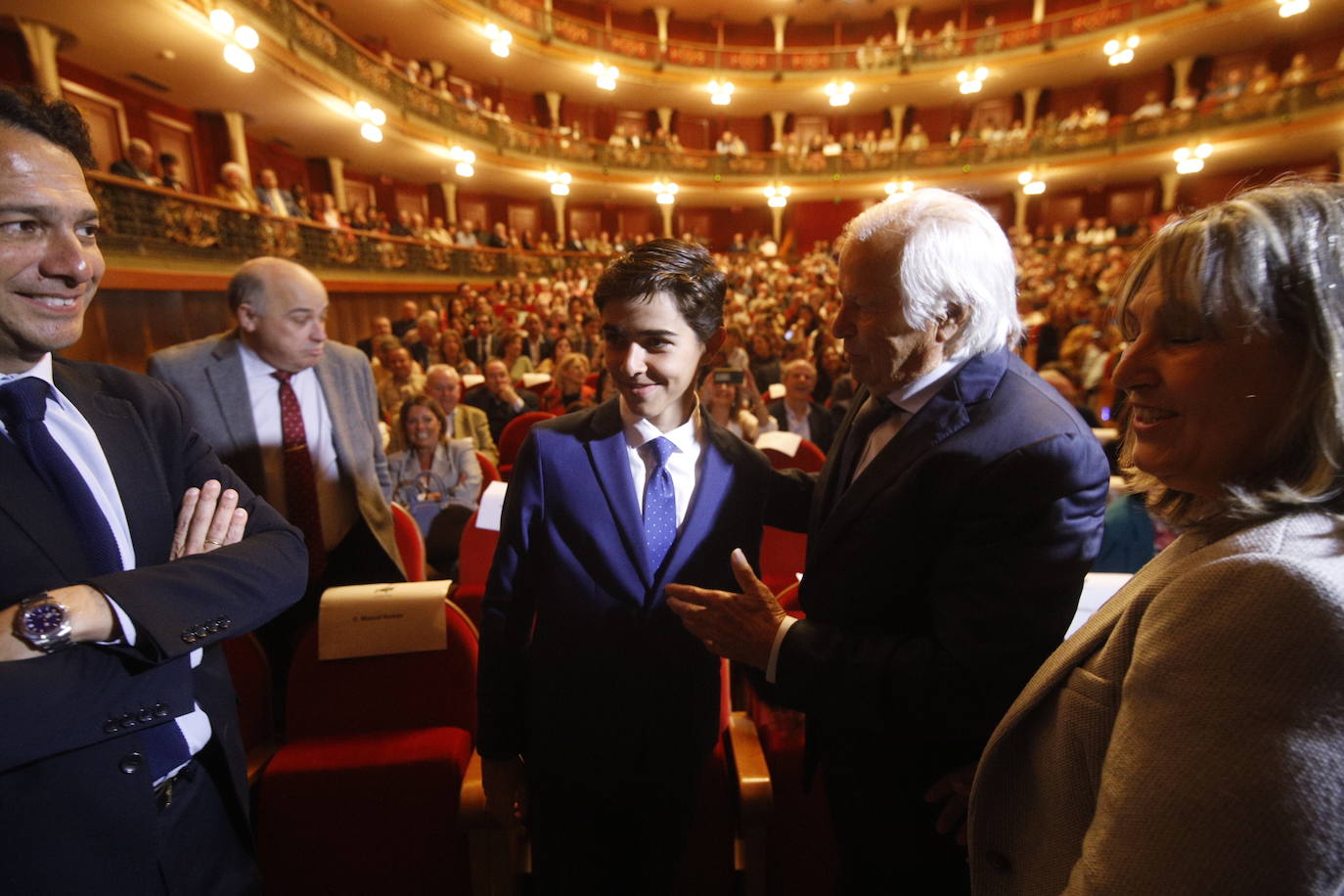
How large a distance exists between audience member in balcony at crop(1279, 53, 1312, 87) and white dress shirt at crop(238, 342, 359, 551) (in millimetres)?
20345

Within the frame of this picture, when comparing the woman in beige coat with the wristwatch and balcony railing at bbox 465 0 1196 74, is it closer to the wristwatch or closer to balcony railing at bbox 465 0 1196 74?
the wristwatch

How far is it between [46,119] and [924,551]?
1.46 metres

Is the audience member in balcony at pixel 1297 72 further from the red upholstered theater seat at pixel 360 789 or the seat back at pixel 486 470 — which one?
the red upholstered theater seat at pixel 360 789

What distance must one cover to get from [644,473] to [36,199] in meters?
1.00

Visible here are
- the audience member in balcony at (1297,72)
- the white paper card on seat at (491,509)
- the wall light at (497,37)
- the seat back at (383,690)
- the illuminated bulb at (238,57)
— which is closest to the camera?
the seat back at (383,690)

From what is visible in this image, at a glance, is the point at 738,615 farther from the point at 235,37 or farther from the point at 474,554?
the point at 235,37

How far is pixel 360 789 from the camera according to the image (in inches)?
55.9

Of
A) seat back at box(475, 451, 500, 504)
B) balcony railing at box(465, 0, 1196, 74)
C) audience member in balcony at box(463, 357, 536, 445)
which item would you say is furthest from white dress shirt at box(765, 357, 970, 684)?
balcony railing at box(465, 0, 1196, 74)

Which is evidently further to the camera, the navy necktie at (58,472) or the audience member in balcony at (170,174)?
the audience member in balcony at (170,174)

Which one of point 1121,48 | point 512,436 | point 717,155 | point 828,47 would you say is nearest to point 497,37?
point 717,155

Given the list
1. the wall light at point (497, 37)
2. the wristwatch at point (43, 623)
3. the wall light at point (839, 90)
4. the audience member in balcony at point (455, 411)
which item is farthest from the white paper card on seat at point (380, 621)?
the wall light at point (839, 90)

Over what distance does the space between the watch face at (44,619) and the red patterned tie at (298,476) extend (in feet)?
4.52

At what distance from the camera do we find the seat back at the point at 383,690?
1.53 metres

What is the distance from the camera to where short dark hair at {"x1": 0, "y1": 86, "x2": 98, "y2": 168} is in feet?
2.91
